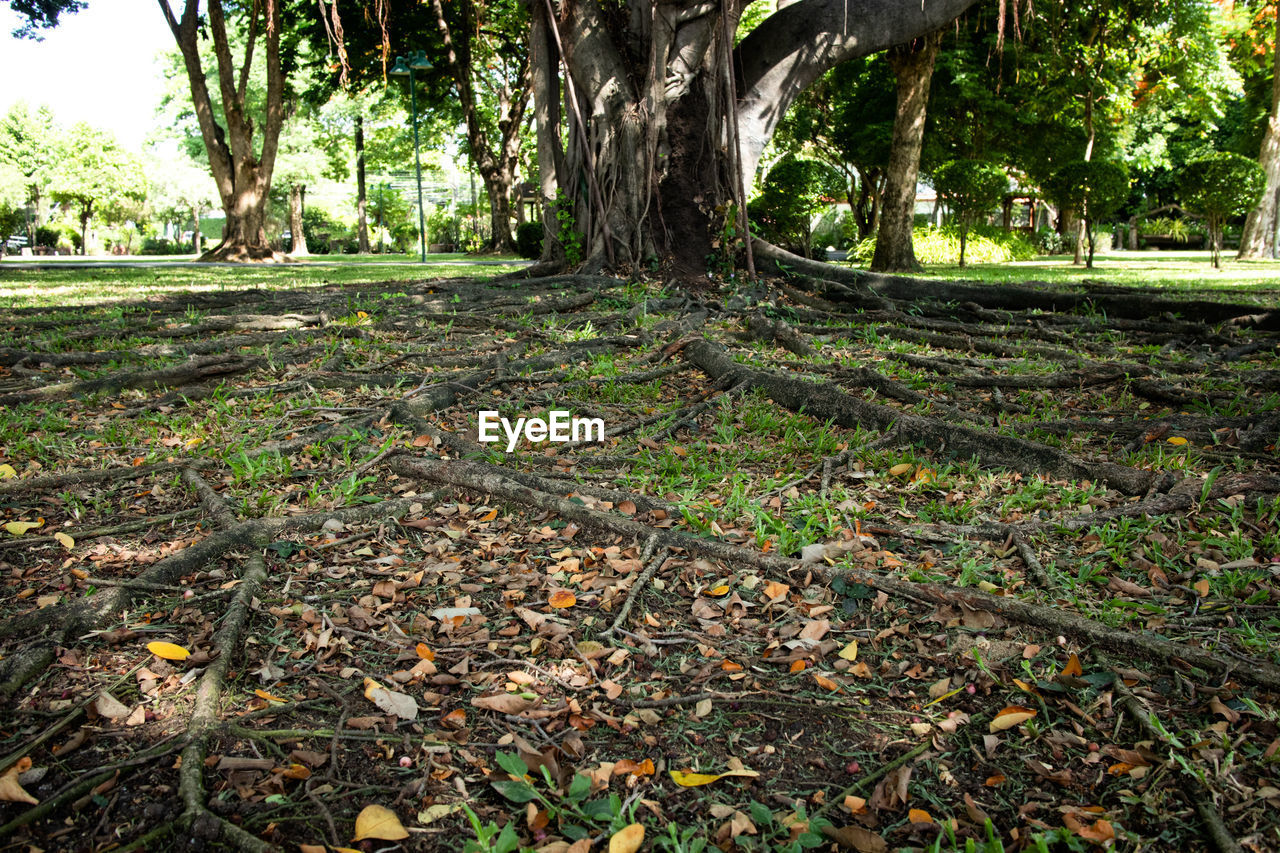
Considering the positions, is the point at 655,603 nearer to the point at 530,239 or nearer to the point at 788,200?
the point at 788,200

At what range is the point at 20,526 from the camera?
9.41ft

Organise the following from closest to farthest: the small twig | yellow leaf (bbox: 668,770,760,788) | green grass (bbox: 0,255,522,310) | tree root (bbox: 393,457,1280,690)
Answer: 1. yellow leaf (bbox: 668,770,760,788)
2. tree root (bbox: 393,457,1280,690)
3. the small twig
4. green grass (bbox: 0,255,522,310)

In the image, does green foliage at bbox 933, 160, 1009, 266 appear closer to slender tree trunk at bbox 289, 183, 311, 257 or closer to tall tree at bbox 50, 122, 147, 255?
A: slender tree trunk at bbox 289, 183, 311, 257

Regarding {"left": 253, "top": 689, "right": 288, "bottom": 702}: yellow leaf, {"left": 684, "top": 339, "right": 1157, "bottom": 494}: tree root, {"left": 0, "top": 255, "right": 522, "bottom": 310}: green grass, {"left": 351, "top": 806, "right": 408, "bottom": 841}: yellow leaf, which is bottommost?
{"left": 351, "top": 806, "right": 408, "bottom": 841}: yellow leaf

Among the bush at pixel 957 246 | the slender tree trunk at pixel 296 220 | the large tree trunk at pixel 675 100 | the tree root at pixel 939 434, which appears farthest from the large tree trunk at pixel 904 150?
the slender tree trunk at pixel 296 220

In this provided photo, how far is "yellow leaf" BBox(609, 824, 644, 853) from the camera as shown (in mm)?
1569

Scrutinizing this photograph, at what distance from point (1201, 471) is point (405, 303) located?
5993 mm

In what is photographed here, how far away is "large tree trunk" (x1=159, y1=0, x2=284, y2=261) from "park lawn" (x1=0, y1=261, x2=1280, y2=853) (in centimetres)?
1462

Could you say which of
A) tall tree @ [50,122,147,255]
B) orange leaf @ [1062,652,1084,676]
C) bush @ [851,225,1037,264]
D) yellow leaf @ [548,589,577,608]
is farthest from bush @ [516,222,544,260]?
tall tree @ [50,122,147,255]

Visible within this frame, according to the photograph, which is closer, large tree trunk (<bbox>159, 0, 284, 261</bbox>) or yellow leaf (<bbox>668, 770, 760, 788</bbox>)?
yellow leaf (<bbox>668, 770, 760, 788</bbox>)

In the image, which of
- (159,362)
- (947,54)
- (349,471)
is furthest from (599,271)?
(947,54)

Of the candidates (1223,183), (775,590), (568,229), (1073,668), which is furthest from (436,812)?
(1223,183)

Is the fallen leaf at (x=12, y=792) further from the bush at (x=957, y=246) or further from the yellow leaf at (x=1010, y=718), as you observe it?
the bush at (x=957, y=246)

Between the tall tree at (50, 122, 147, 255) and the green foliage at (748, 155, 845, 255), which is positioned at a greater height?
the tall tree at (50, 122, 147, 255)
